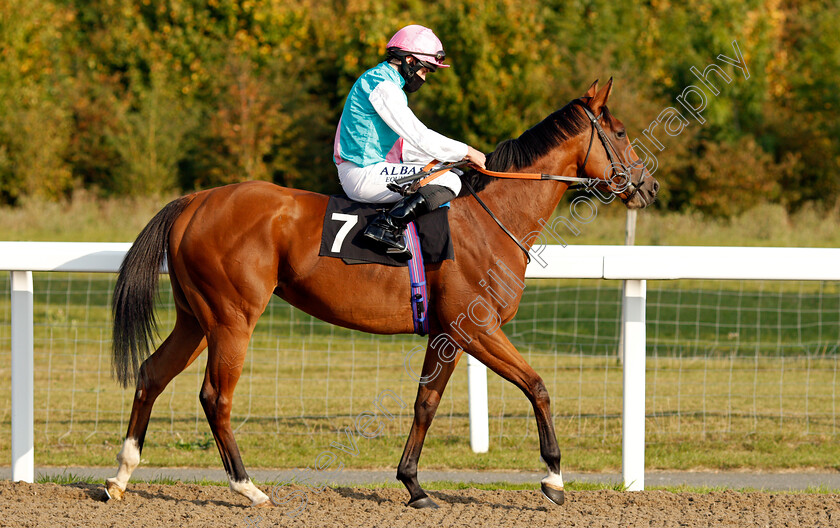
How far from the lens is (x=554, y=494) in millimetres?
4586

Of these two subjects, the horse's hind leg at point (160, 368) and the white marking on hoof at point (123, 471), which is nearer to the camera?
the white marking on hoof at point (123, 471)

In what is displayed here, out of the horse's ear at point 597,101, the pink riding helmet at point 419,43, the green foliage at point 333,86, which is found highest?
the green foliage at point 333,86

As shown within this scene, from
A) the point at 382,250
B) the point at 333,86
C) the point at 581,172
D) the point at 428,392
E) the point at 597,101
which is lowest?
the point at 428,392

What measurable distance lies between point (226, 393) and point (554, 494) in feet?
5.68

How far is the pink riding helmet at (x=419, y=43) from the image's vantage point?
4676 mm

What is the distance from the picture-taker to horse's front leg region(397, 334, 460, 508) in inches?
186

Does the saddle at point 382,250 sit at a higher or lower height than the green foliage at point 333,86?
lower

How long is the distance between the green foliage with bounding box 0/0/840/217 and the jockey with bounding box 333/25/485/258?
14917 millimetres

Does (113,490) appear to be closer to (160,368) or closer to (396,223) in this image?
(160,368)

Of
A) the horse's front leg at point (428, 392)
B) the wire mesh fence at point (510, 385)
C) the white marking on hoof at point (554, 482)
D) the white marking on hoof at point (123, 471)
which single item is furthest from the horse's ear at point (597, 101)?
Answer: the white marking on hoof at point (123, 471)

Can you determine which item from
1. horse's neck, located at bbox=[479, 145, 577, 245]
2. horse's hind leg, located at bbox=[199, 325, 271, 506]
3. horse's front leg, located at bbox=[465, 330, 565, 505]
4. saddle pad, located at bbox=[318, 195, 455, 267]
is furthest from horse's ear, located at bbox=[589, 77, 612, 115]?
horse's hind leg, located at bbox=[199, 325, 271, 506]

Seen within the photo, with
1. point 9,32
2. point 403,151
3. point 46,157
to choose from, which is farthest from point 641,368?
point 9,32

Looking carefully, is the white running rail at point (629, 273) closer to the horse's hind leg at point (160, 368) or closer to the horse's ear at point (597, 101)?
the horse's hind leg at point (160, 368)

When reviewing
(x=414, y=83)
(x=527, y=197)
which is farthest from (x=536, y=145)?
(x=414, y=83)
